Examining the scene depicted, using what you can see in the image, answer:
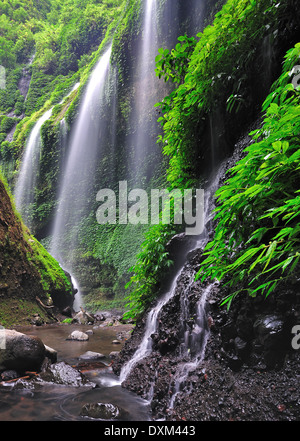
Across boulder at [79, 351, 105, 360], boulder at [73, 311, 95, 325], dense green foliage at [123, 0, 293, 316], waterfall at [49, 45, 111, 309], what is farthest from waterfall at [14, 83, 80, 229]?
dense green foliage at [123, 0, 293, 316]

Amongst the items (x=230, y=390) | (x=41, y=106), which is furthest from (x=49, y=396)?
(x=41, y=106)

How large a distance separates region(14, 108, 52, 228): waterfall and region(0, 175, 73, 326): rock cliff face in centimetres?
1039

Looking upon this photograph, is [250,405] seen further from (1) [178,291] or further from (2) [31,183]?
(2) [31,183]

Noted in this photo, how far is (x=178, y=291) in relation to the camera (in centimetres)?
308

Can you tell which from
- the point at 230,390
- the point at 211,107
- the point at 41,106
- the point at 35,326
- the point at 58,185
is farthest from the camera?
the point at 41,106

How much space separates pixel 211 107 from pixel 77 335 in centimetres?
590

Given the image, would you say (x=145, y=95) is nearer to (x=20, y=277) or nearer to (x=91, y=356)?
(x=20, y=277)

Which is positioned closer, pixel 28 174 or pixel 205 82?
pixel 205 82

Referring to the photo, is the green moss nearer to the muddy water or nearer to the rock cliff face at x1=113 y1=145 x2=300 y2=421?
the muddy water

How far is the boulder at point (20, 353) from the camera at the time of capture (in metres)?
3.40

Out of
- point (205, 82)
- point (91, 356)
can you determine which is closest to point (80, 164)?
point (91, 356)

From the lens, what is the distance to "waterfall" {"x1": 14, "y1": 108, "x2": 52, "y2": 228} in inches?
771

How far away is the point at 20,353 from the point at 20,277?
5041mm

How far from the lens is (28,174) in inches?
789
